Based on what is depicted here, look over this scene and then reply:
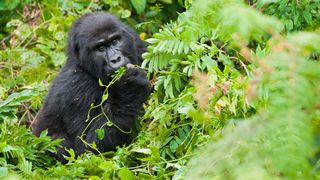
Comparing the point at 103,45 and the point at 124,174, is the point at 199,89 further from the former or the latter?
the point at 103,45

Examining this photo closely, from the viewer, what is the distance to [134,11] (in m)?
6.16

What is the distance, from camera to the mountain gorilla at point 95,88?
4.48 meters

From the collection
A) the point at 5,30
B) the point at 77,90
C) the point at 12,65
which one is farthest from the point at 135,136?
the point at 5,30

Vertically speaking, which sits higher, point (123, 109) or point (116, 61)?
point (116, 61)

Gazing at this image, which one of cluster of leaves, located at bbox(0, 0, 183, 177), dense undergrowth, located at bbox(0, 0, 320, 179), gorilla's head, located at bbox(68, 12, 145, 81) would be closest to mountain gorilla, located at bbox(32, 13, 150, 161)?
gorilla's head, located at bbox(68, 12, 145, 81)

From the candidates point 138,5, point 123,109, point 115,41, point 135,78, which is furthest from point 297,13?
point 138,5

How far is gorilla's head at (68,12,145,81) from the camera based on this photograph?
4734 mm

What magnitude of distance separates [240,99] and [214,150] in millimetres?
1229

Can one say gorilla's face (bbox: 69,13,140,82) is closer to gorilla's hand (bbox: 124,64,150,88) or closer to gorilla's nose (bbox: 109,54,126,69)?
gorilla's nose (bbox: 109,54,126,69)

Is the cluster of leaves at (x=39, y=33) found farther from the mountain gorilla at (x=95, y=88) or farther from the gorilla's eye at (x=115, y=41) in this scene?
the gorilla's eye at (x=115, y=41)

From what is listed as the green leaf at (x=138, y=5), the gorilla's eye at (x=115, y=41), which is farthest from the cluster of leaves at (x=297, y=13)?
the green leaf at (x=138, y=5)

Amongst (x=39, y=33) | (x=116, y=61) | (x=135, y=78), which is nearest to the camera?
(x=135, y=78)

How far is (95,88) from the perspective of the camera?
470 centimetres

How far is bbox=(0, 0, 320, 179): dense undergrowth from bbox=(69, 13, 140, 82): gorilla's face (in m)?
0.21
